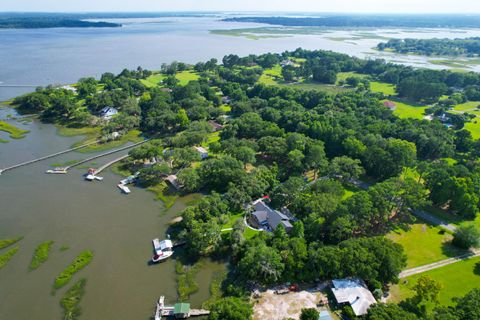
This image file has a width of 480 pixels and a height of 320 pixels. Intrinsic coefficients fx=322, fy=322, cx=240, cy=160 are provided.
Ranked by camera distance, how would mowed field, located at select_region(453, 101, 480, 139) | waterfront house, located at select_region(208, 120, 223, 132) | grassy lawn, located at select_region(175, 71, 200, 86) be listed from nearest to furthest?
waterfront house, located at select_region(208, 120, 223, 132)
mowed field, located at select_region(453, 101, 480, 139)
grassy lawn, located at select_region(175, 71, 200, 86)

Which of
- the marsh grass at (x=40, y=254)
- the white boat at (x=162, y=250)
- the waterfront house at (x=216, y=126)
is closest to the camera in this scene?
the marsh grass at (x=40, y=254)

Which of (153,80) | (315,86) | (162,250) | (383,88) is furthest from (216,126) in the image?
(383,88)

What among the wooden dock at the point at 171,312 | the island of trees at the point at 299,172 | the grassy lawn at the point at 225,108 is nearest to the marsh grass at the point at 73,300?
the wooden dock at the point at 171,312

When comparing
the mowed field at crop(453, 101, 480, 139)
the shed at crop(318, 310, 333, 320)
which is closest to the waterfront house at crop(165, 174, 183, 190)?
the shed at crop(318, 310, 333, 320)

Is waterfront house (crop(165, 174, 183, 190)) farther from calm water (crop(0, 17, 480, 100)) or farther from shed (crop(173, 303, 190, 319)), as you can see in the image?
calm water (crop(0, 17, 480, 100))

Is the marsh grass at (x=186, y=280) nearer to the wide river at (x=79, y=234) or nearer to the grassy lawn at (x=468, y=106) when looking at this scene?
the wide river at (x=79, y=234)

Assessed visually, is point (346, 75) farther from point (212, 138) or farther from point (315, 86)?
point (212, 138)

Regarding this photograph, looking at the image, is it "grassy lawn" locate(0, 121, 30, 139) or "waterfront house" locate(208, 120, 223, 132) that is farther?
"waterfront house" locate(208, 120, 223, 132)
